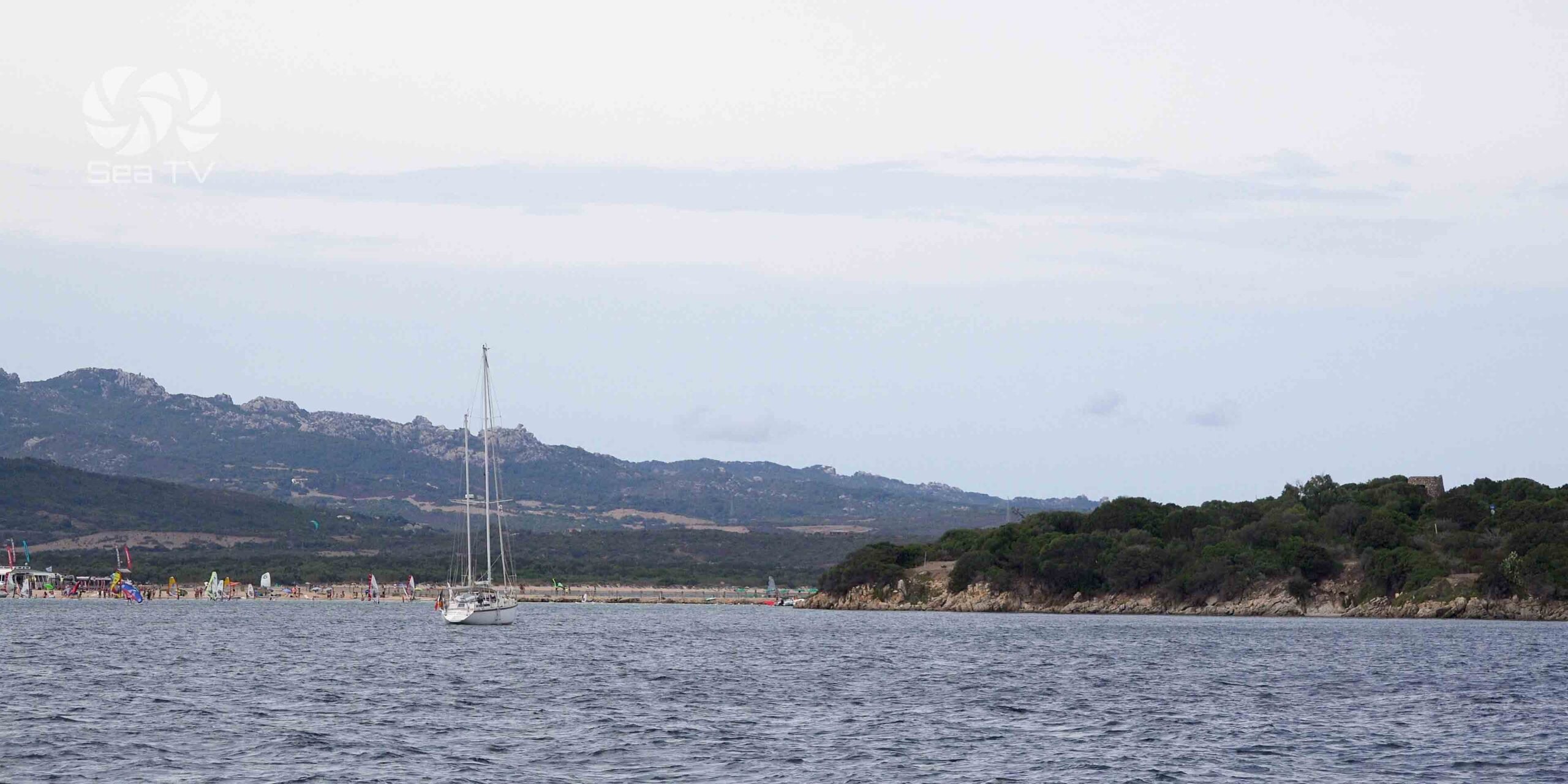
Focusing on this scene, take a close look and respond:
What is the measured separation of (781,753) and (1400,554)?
117m

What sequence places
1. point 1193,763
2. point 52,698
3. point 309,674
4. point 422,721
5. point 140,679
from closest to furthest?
point 1193,763 → point 422,721 → point 52,698 → point 140,679 → point 309,674

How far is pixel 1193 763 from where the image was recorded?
43.0 m

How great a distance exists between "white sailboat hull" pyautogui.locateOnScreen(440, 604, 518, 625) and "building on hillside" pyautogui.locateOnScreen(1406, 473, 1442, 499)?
98.4 meters

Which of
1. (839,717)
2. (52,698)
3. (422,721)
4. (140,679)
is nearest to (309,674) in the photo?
(140,679)

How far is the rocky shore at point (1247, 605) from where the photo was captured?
13812 cm

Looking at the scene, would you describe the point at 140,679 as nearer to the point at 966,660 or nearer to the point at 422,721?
the point at 422,721

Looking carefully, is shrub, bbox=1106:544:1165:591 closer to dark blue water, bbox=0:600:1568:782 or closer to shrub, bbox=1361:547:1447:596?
shrub, bbox=1361:547:1447:596

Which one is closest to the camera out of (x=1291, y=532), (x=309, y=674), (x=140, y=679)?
(x=140, y=679)

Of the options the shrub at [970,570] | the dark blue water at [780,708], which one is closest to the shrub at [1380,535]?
the shrub at [970,570]

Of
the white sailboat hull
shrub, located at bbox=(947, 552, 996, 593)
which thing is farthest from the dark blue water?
shrub, located at bbox=(947, 552, 996, 593)

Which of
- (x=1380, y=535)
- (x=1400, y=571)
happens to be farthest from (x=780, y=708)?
Answer: (x=1380, y=535)

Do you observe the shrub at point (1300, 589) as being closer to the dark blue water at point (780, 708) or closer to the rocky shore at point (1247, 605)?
the rocky shore at point (1247, 605)

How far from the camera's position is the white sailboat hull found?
388 feet

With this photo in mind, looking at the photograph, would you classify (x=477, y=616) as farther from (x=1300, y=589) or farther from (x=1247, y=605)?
(x=1300, y=589)
